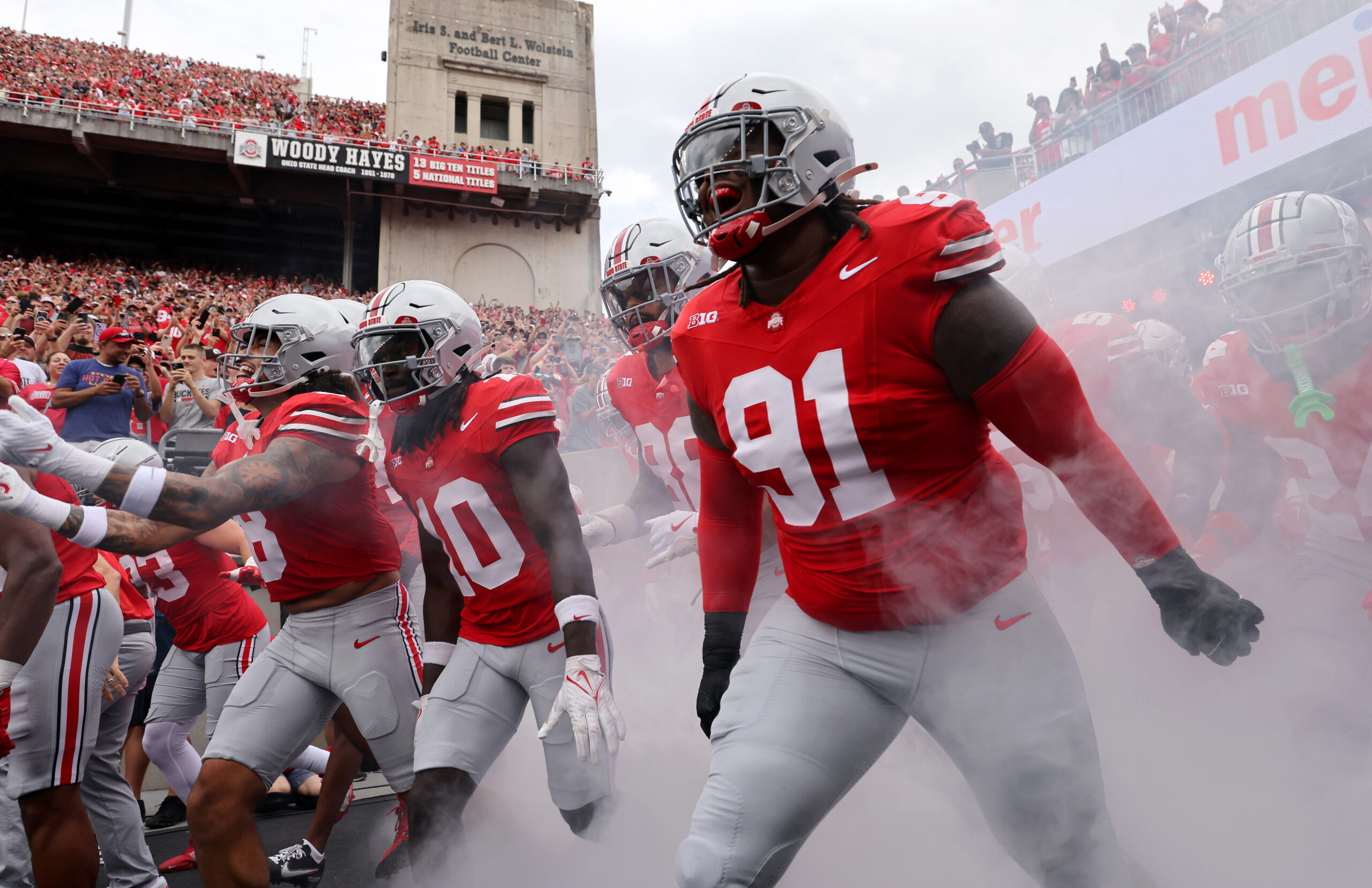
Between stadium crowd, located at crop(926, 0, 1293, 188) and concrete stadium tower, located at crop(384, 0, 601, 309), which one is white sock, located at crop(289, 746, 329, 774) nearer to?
stadium crowd, located at crop(926, 0, 1293, 188)

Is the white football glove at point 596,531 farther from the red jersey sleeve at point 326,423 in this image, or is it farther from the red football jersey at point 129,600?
the red football jersey at point 129,600

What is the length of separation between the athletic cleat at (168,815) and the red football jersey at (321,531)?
229 cm

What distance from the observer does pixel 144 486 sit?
2275mm

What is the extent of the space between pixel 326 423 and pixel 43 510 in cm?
82

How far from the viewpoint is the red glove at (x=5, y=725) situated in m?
2.59

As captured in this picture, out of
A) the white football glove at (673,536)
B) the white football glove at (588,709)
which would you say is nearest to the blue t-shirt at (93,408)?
the white football glove at (673,536)

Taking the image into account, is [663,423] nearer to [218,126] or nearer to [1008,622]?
[1008,622]

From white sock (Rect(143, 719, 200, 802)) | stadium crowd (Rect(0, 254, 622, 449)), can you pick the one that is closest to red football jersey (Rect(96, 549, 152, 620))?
white sock (Rect(143, 719, 200, 802))

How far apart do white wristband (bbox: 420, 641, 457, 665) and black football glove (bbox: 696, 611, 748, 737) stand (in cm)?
122

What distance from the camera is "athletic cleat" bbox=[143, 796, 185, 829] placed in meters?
4.47

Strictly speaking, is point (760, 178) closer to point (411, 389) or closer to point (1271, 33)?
point (411, 389)

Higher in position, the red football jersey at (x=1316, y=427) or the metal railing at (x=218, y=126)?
the metal railing at (x=218, y=126)

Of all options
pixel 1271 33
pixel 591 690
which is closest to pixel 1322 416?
pixel 591 690

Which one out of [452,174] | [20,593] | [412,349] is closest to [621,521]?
[412,349]
